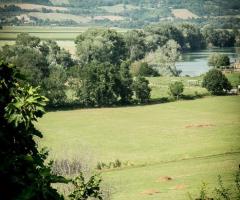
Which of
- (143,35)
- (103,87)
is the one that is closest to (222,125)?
(103,87)

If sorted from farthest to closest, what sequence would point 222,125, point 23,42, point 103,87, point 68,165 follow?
1. point 23,42
2. point 103,87
3. point 222,125
4. point 68,165

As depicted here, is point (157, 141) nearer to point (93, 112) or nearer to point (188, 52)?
point (93, 112)

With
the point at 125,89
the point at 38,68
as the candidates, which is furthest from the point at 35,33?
the point at 125,89

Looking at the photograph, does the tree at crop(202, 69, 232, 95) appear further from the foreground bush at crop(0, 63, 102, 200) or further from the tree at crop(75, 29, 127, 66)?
the foreground bush at crop(0, 63, 102, 200)

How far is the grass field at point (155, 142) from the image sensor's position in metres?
33.6

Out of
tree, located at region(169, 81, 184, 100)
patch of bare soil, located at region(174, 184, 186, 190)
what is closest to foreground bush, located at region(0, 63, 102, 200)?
patch of bare soil, located at region(174, 184, 186, 190)

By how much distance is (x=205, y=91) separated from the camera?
320ft

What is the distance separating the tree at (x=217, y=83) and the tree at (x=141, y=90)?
53.9 ft

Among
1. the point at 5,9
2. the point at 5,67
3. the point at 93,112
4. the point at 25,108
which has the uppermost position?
the point at 5,9

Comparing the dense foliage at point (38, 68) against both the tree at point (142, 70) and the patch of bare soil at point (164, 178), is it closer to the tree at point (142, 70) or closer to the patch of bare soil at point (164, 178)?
the tree at point (142, 70)

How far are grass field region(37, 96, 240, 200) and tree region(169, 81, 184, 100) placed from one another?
12.6 ft

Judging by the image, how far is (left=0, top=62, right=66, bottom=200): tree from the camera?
8350 millimetres

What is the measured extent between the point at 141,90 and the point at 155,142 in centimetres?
3424

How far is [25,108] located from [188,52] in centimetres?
Answer: 19368
